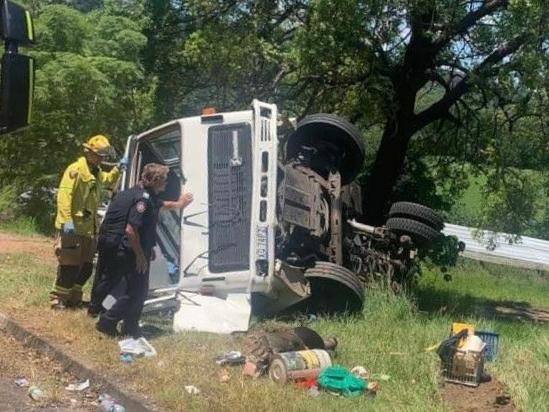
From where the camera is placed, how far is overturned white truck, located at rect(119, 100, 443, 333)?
844 cm

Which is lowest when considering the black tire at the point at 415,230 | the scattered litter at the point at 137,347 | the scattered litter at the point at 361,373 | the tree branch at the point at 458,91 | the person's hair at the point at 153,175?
the scattered litter at the point at 361,373

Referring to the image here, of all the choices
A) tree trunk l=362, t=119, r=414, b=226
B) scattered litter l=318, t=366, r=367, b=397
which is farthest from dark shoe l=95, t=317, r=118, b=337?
tree trunk l=362, t=119, r=414, b=226

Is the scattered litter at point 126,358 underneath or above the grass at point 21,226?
underneath

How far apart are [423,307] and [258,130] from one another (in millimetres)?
4506

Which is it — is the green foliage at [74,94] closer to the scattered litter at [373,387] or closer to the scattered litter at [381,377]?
the scattered litter at [381,377]

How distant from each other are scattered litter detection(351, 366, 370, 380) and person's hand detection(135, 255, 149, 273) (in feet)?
6.93

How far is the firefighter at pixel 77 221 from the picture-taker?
877 cm

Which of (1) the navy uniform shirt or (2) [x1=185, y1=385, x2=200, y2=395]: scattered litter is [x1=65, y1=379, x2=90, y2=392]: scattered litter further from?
(1) the navy uniform shirt

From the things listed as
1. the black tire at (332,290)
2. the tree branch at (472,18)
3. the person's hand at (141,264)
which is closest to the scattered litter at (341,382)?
the person's hand at (141,264)

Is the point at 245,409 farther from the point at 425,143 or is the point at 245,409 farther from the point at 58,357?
the point at 425,143

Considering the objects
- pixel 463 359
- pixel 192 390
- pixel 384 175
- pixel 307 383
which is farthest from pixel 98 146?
pixel 384 175

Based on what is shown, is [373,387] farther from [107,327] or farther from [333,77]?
[333,77]

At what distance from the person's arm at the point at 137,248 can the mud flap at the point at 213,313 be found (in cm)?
76

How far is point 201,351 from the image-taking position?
742cm
